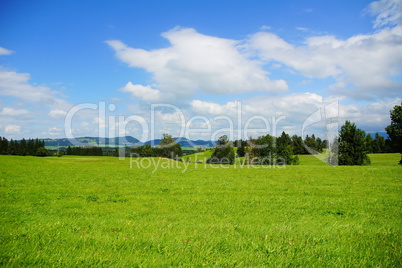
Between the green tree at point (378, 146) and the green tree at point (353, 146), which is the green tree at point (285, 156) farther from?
the green tree at point (378, 146)

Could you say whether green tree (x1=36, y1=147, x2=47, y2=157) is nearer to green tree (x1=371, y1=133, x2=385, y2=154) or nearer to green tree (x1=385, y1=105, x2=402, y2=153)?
green tree (x1=385, y1=105, x2=402, y2=153)

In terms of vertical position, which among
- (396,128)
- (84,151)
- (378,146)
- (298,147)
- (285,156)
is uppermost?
(396,128)

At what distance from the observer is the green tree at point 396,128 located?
54.5 meters

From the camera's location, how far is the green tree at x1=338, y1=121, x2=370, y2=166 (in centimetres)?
6160

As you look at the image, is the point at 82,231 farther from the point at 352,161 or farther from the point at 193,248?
the point at 352,161

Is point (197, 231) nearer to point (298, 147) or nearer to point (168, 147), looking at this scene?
point (168, 147)

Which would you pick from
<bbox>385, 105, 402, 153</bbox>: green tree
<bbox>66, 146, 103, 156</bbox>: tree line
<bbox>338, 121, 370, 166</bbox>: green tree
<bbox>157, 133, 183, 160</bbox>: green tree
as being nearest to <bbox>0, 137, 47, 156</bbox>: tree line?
<bbox>66, 146, 103, 156</bbox>: tree line

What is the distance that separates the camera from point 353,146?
62.6 meters

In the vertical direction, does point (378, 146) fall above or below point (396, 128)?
below

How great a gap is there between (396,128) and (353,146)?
A: 9923mm

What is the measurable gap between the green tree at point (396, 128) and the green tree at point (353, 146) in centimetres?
610

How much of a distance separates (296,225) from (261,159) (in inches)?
3128

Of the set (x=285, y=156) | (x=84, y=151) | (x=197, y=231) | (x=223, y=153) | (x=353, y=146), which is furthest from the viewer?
(x=84, y=151)

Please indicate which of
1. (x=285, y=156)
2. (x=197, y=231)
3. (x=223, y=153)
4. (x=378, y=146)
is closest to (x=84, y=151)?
(x=223, y=153)
